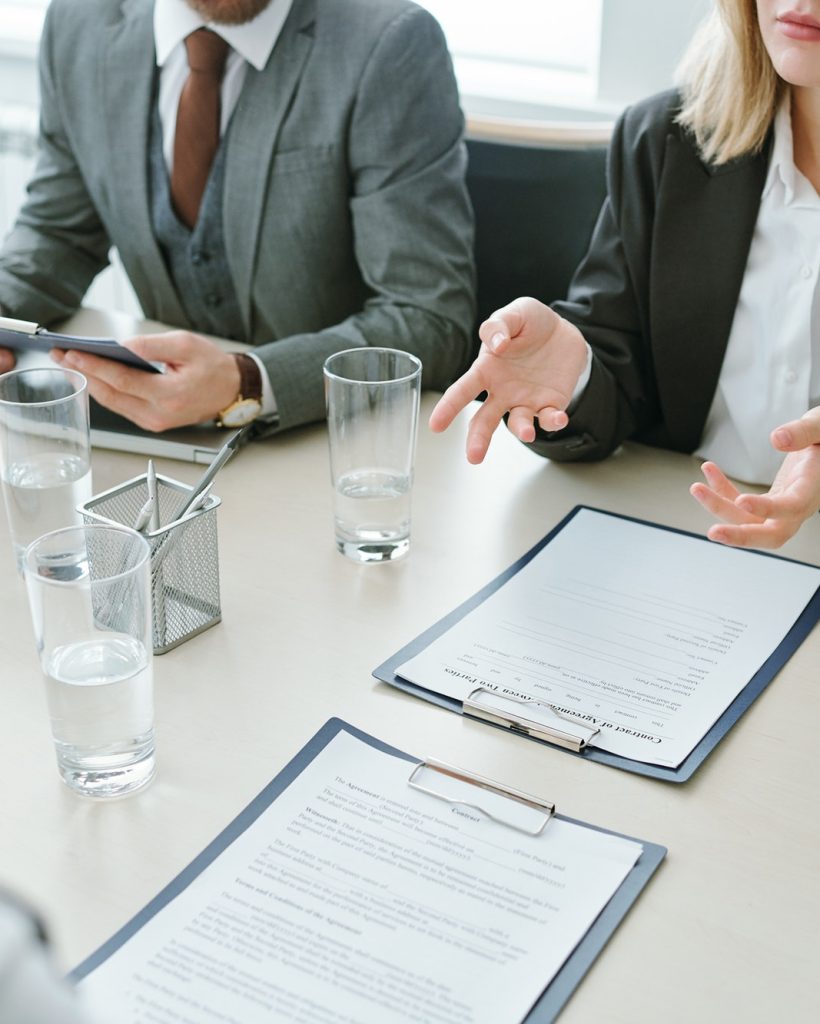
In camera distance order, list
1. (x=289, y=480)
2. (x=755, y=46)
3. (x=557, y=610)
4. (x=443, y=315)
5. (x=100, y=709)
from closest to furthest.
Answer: (x=100, y=709), (x=557, y=610), (x=289, y=480), (x=755, y=46), (x=443, y=315)

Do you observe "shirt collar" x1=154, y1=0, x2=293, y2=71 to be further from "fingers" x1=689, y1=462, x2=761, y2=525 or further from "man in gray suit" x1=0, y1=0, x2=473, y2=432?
"fingers" x1=689, y1=462, x2=761, y2=525

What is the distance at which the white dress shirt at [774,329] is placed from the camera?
4.66 ft

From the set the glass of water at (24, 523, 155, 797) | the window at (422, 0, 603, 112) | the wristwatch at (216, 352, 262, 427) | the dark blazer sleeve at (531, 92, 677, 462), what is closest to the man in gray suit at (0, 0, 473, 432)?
the wristwatch at (216, 352, 262, 427)

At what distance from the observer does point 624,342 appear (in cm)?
148

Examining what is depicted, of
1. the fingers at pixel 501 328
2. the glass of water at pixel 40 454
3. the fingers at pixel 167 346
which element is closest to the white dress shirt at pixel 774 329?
the fingers at pixel 501 328

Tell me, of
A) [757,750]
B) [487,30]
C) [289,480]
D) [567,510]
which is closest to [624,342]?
[567,510]

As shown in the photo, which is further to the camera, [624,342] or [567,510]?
[624,342]

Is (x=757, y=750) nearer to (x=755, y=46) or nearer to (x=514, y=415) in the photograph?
(x=514, y=415)

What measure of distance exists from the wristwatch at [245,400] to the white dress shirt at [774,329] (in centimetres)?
53

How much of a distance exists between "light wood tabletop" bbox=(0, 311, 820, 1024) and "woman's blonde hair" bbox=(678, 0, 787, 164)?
0.44 m

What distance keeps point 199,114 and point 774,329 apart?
0.86 meters

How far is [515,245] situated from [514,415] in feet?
2.64

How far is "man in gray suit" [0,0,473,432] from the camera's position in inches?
64.9

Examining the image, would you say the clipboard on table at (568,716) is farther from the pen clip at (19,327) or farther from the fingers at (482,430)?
the pen clip at (19,327)
